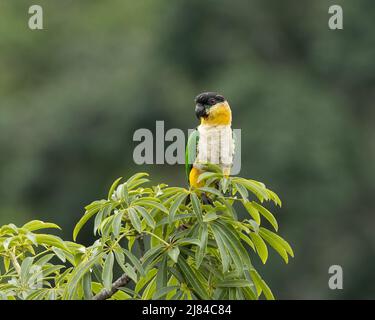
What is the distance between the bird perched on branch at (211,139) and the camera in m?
5.68

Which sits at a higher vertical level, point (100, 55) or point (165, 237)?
point (100, 55)

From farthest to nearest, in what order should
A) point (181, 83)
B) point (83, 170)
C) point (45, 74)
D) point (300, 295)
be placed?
point (45, 74) < point (181, 83) < point (83, 170) < point (300, 295)

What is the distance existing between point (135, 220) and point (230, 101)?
59.0ft

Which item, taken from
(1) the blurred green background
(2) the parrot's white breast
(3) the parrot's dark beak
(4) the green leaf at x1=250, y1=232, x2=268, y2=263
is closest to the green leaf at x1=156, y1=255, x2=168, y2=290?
(4) the green leaf at x1=250, y1=232, x2=268, y2=263

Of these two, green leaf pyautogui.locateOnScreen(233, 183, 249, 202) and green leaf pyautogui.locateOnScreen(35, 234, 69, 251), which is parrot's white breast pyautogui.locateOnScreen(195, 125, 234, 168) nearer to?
green leaf pyautogui.locateOnScreen(233, 183, 249, 202)

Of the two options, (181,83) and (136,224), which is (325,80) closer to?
(181,83)

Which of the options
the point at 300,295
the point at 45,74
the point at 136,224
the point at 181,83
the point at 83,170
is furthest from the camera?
the point at 45,74

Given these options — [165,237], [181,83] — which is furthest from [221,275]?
[181,83]

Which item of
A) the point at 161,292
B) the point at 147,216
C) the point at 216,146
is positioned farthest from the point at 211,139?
the point at 161,292

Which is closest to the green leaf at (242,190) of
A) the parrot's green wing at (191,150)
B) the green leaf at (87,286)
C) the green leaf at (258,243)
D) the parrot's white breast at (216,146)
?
the green leaf at (258,243)

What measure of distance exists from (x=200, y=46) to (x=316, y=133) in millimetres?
4702

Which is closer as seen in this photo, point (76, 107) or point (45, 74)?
point (76, 107)

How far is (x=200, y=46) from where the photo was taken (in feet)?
83.8

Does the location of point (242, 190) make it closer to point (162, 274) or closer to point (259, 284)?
point (259, 284)
